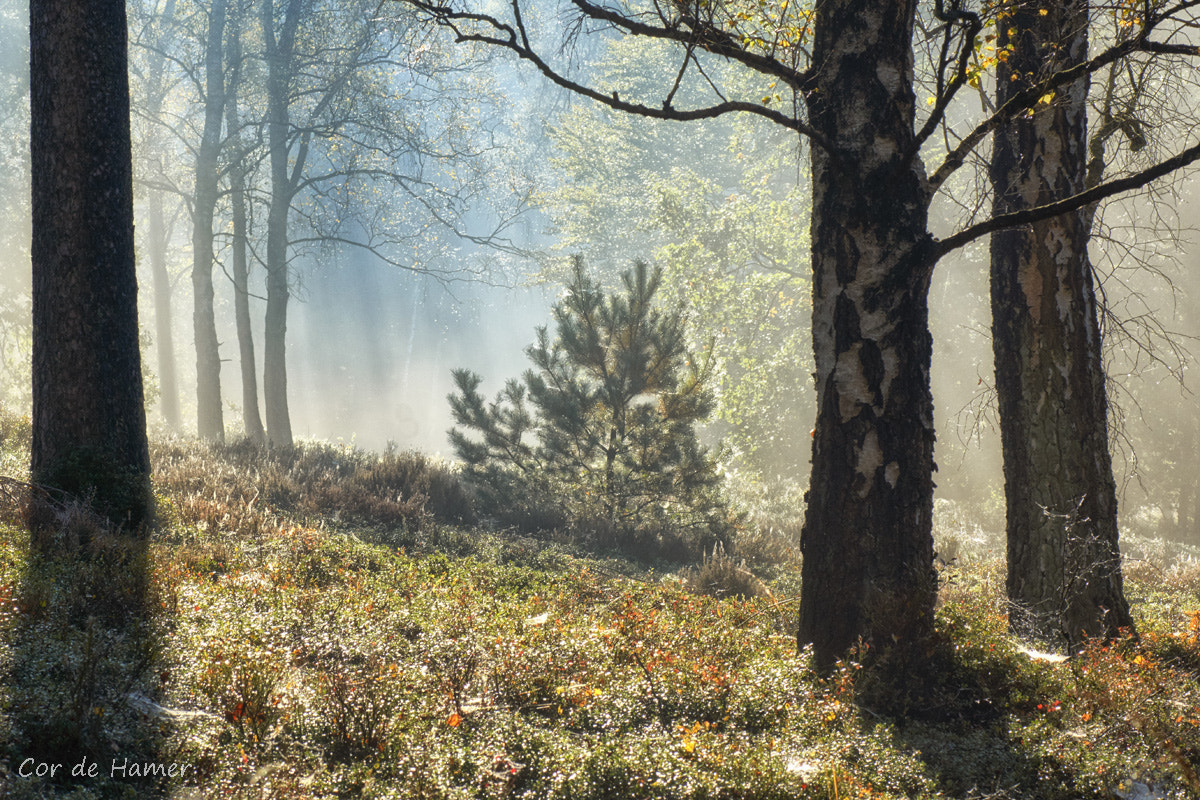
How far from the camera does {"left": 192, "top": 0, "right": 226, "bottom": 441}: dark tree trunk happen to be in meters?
16.1

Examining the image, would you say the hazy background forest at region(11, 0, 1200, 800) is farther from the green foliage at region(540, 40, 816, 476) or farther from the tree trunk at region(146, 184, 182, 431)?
the tree trunk at region(146, 184, 182, 431)

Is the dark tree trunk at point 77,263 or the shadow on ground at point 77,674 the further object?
the dark tree trunk at point 77,263

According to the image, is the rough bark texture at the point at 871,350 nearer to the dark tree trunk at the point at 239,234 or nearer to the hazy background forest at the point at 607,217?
the hazy background forest at the point at 607,217

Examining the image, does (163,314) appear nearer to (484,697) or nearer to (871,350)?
(484,697)

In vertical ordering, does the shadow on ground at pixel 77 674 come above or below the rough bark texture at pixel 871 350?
below

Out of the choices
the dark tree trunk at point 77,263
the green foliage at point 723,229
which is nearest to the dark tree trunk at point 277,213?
the green foliage at point 723,229

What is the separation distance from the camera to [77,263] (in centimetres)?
565

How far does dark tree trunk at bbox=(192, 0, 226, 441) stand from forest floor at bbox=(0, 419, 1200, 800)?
1255 cm

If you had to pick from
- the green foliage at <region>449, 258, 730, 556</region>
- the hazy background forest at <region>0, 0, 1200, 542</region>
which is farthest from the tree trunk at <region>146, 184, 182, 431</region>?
the green foliage at <region>449, 258, 730, 556</region>

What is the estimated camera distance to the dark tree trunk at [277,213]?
51.3 feet

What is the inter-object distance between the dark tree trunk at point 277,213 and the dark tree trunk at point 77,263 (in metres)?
9.99

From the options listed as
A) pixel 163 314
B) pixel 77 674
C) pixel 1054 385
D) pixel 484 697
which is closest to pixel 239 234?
pixel 163 314

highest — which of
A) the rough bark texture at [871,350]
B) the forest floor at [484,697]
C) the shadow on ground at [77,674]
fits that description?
the rough bark texture at [871,350]

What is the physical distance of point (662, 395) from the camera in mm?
9742
